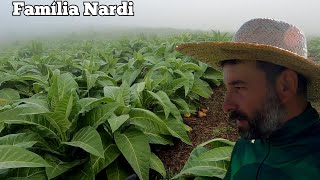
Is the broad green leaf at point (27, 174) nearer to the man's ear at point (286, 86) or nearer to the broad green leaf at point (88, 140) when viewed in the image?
the broad green leaf at point (88, 140)

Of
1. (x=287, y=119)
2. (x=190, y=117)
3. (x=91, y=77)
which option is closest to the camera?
(x=287, y=119)

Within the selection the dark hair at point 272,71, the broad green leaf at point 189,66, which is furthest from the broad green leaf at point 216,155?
the broad green leaf at point 189,66

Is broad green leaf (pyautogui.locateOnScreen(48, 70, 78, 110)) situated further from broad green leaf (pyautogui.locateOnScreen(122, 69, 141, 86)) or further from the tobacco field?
broad green leaf (pyautogui.locateOnScreen(122, 69, 141, 86))

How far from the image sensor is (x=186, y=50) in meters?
1.64

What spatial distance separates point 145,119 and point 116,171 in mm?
483

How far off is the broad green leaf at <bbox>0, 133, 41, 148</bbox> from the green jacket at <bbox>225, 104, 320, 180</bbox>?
149 centimetres

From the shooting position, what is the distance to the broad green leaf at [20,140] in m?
2.54

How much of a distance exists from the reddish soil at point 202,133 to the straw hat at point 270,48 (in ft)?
5.35

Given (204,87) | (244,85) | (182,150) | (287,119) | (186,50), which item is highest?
(186,50)

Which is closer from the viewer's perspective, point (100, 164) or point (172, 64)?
point (100, 164)

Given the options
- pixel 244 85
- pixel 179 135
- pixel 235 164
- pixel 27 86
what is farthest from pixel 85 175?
pixel 27 86

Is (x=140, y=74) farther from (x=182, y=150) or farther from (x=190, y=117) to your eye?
(x=182, y=150)

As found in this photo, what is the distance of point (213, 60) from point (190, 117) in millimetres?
2670

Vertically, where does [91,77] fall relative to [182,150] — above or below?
above
